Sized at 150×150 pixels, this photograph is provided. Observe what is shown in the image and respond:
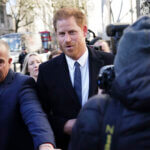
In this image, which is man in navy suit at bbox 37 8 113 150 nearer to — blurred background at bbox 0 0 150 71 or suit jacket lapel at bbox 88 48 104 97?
suit jacket lapel at bbox 88 48 104 97

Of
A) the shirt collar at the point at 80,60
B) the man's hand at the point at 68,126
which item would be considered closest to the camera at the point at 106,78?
the man's hand at the point at 68,126

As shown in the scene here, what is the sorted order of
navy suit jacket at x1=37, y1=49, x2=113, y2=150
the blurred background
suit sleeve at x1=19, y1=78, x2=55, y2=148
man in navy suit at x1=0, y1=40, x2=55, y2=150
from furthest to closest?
the blurred background < navy suit jacket at x1=37, y1=49, x2=113, y2=150 < man in navy suit at x1=0, y1=40, x2=55, y2=150 < suit sleeve at x1=19, y1=78, x2=55, y2=148

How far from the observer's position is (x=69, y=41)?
229 centimetres

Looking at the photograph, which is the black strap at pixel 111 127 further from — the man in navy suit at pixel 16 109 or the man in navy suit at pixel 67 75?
the man in navy suit at pixel 67 75

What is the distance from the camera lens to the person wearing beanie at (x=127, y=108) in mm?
1028

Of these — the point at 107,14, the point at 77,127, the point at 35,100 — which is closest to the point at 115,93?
the point at 77,127

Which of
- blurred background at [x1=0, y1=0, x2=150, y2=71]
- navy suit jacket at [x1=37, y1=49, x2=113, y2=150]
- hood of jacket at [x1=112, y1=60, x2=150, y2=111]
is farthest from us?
blurred background at [x1=0, y1=0, x2=150, y2=71]

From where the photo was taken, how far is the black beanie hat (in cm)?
105

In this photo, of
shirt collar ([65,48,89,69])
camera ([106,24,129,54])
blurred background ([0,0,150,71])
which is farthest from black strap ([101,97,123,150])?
blurred background ([0,0,150,71])

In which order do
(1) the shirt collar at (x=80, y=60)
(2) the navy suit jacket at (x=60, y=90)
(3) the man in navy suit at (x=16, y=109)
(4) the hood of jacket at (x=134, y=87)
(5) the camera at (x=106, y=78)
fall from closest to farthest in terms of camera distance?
(4) the hood of jacket at (x=134, y=87) < (5) the camera at (x=106, y=78) < (3) the man in navy suit at (x=16, y=109) < (2) the navy suit jacket at (x=60, y=90) < (1) the shirt collar at (x=80, y=60)

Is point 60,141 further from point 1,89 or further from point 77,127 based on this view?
point 77,127

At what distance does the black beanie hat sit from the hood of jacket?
3cm

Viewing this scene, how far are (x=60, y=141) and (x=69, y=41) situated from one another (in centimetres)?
81

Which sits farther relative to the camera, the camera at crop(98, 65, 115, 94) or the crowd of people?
the camera at crop(98, 65, 115, 94)
